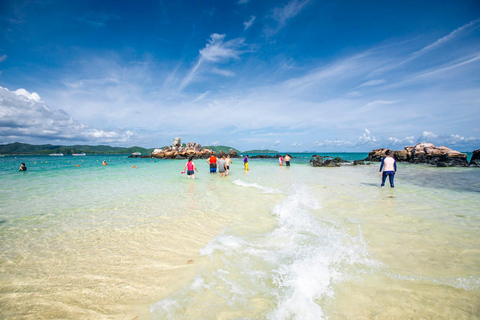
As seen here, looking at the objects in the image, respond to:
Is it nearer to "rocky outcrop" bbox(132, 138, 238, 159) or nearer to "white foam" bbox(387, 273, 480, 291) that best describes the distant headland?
"white foam" bbox(387, 273, 480, 291)

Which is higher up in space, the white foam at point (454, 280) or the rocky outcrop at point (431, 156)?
the rocky outcrop at point (431, 156)

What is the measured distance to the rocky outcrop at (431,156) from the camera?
31500mm

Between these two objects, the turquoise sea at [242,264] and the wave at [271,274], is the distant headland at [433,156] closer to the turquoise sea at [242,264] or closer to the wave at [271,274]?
the turquoise sea at [242,264]

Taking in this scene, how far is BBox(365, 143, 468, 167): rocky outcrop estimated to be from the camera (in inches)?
1240

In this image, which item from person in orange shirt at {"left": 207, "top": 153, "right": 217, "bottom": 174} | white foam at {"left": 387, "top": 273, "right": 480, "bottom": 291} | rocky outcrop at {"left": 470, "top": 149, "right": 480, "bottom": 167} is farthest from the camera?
rocky outcrop at {"left": 470, "top": 149, "right": 480, "bottom": 167}

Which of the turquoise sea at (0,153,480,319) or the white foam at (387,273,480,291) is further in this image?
the white foam at (387,273,480,291)

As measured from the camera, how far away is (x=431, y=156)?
124 feet

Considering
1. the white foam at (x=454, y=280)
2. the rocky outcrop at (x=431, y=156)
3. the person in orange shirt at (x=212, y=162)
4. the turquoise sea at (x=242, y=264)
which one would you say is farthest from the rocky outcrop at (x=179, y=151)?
the white foam at (x=454, y=280)

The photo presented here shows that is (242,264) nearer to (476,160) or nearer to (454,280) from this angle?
(454,280)

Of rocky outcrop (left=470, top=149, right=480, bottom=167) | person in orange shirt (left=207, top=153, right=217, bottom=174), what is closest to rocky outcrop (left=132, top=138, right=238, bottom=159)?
person in orange shirt (left=207, top=153, right=217, bottom=174)

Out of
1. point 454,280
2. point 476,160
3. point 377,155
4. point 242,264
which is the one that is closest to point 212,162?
point 242,264

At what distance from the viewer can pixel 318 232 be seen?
554cm

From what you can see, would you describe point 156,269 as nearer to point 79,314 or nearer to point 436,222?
point 79,314

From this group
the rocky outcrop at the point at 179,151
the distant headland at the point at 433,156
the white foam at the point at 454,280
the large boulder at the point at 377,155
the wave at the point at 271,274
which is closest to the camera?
the wave at the point at 271,274
